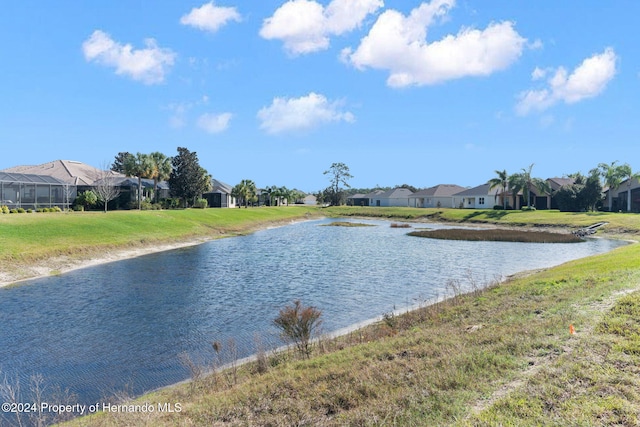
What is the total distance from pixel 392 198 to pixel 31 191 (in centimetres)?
9364

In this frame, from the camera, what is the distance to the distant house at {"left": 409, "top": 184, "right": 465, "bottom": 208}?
10916 cm

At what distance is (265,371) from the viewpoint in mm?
10164

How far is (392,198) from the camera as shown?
12738 cm

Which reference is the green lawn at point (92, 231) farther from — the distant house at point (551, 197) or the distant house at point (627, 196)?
the distant house at point (627, 196)

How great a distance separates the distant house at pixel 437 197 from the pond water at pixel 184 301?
70.9 meters

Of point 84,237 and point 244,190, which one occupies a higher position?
point 244,190

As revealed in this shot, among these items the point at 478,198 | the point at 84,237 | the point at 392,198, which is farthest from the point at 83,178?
the point at 392,198

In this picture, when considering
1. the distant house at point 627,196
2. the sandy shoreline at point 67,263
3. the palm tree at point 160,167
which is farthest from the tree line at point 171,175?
the distant house at point 627,196

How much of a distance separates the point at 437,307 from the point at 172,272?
1807 centimetres

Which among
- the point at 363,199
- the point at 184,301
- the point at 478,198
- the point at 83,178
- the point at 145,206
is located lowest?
the point at 184,301

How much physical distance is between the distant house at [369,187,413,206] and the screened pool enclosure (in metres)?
88.7

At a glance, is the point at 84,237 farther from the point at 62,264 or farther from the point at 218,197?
the point at 218,197

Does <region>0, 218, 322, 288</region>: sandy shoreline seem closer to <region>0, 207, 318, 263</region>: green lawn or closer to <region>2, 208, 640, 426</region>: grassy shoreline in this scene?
<region>0, 207, 318, 263</region>: green lawn

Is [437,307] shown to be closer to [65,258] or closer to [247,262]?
[247,262]
